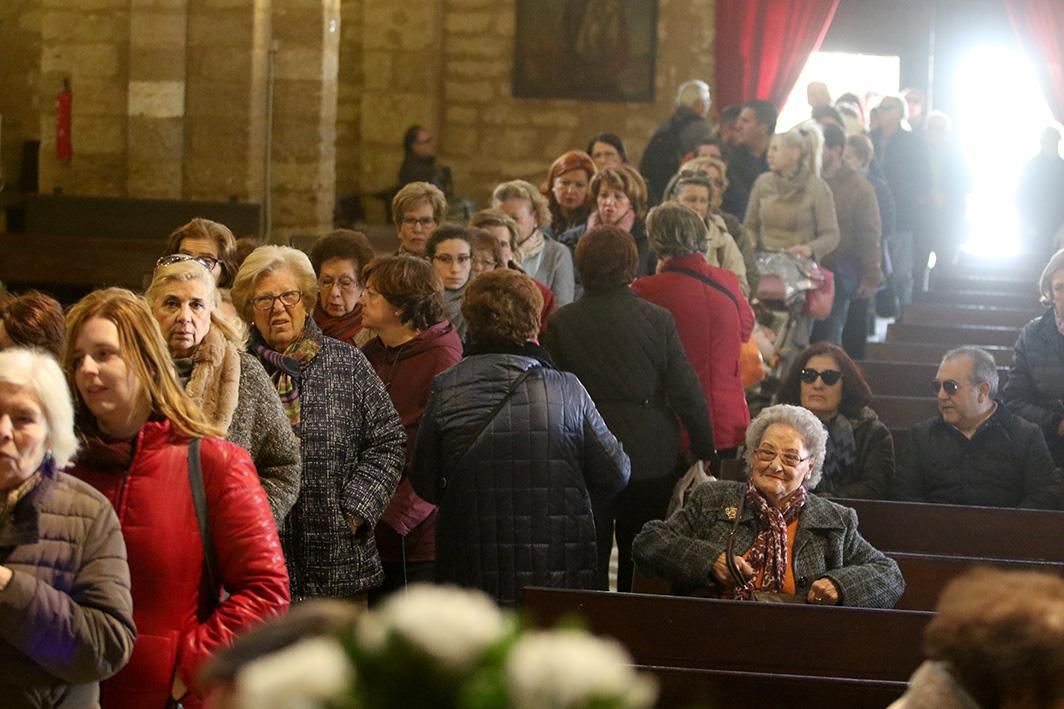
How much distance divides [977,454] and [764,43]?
10255 millimetres

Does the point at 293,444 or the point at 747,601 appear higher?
the point at 293,444

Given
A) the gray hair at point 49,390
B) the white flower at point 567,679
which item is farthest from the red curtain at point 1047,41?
the white flower at point 567,679

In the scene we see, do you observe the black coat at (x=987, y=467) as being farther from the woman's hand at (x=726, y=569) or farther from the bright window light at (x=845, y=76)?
the bright window light at (x=845, y=76)

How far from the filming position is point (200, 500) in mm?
3316

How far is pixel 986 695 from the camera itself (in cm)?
249

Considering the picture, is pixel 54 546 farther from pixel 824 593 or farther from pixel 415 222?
pixel 415 222

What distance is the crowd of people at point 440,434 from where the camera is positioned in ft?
10.2

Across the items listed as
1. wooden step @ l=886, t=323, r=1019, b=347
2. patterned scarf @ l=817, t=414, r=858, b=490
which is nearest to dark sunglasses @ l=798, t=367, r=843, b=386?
patterned scarf @ l=817, t=414, r=858, b=490

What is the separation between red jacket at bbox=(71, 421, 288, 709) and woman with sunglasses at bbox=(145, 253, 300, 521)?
0.70m

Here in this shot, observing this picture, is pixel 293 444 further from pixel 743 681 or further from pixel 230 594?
pixel 743 681

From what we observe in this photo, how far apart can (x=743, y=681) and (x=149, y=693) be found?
134 centimetres

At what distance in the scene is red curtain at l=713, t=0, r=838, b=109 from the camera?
15.8 metres

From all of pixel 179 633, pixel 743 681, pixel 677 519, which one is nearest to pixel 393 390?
pixel 677 519

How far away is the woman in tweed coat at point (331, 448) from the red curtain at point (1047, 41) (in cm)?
1317
